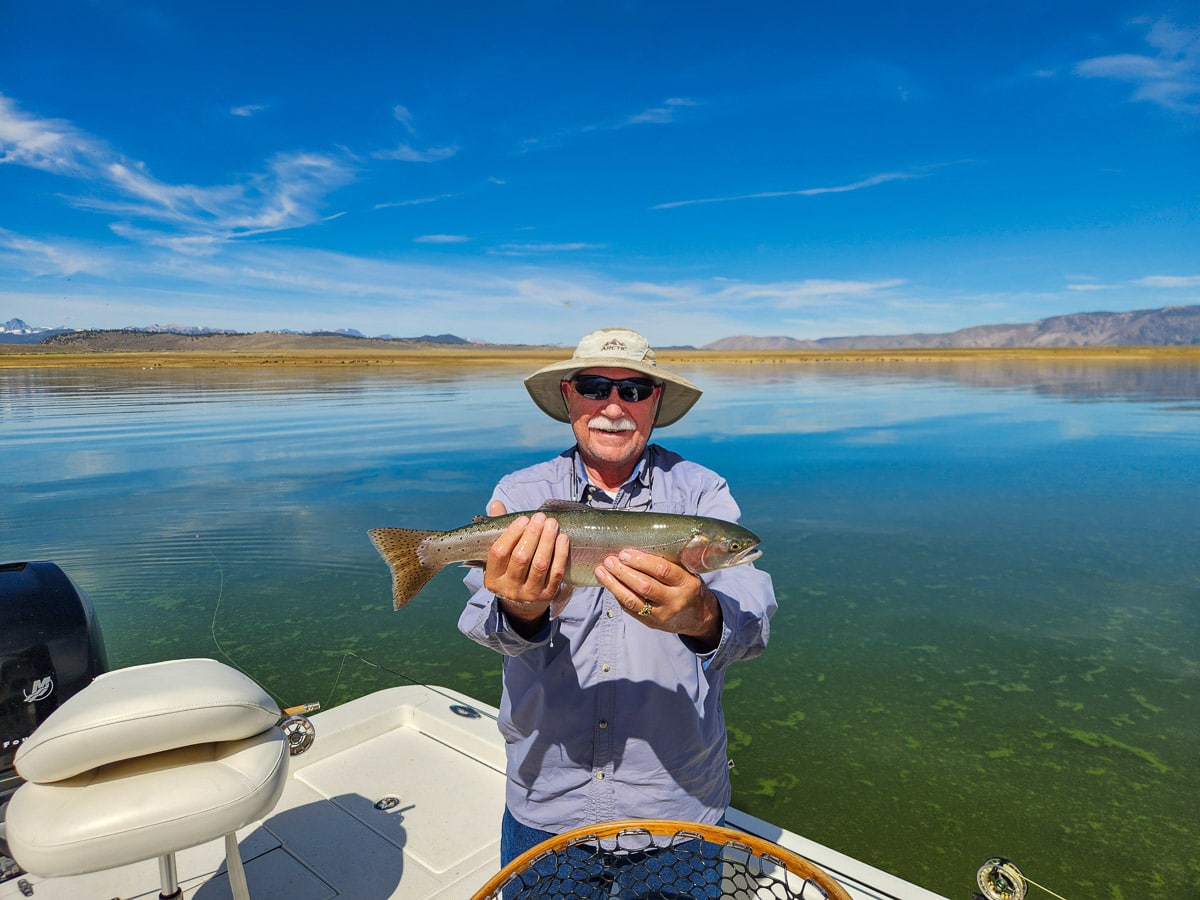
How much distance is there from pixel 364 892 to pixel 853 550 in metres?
9.70

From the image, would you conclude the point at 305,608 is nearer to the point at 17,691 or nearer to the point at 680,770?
the point at 17,691

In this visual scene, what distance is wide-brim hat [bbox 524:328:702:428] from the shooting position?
3.55 m

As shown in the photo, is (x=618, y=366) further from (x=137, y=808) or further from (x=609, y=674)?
(x=137, y=808)

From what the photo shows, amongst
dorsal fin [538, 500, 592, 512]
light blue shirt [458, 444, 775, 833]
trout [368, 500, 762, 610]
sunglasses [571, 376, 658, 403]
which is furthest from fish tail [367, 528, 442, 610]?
sunglasses [571, 376, 658, 403]

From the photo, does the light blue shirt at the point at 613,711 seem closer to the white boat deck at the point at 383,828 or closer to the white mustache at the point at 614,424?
the white mustache at the point at 614,424

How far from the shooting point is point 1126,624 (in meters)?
8.92

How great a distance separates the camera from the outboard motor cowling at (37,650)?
3.89 metres

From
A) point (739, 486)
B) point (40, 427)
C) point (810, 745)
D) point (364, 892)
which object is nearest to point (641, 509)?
point (364, 892)

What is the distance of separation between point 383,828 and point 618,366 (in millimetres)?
3461

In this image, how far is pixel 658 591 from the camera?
9.19ft

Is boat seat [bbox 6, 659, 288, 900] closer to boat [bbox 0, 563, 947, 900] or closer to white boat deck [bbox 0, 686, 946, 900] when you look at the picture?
boat [bbox 0, 563, 947, 900]

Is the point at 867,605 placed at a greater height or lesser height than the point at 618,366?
lesser

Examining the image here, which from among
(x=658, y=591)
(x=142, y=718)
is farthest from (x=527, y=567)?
(x=142, y=718)

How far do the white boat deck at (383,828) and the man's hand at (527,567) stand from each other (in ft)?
7.14
